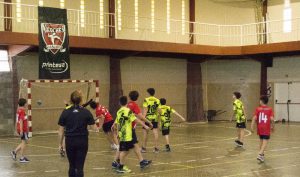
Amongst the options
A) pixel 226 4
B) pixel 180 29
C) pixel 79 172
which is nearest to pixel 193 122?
pixel 180 29

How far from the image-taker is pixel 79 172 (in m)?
8.45

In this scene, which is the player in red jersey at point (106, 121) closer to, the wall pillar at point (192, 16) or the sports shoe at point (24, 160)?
the sports shoe at point (24, 160)

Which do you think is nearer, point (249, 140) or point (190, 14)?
point (249, 140)

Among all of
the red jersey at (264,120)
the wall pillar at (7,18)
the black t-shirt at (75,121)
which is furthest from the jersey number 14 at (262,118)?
the wall pillar at (7,18)

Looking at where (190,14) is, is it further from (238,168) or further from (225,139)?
(238,168)

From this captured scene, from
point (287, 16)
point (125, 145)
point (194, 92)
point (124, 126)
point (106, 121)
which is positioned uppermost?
point (287, 16)

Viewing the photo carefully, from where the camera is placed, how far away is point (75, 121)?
8.46 meters

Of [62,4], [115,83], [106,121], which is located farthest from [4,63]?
[106,121]

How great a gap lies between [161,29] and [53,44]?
31.9ft

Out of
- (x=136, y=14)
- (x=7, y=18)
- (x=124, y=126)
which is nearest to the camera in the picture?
(x=124, y=126)

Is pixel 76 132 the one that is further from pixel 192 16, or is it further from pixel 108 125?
pixel 192 16

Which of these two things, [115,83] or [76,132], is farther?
[115,83]

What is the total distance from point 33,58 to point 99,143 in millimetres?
8527

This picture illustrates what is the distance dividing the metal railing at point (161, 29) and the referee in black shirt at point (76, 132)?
16022 millimetres
